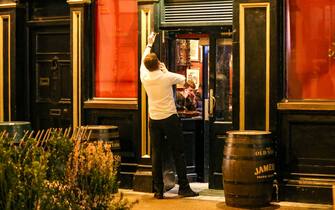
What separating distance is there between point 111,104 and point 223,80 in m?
1.72

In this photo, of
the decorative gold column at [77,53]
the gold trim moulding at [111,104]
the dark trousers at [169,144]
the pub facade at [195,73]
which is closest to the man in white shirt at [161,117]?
the dark trousers at [169,144]

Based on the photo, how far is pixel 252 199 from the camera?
313 inches

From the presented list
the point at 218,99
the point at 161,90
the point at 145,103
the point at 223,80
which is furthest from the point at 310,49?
the point at 145,103

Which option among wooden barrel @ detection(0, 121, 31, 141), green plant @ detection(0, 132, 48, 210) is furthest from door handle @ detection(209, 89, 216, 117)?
green plant @ detection(0, 132, 48, 210)

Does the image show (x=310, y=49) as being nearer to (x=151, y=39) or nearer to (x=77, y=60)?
(x=151, y=39)

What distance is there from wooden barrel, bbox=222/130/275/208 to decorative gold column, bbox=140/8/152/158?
1.67 meters

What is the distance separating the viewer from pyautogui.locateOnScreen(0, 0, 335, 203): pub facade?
8500 millimetres

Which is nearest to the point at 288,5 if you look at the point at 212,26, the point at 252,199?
the point at 212,26

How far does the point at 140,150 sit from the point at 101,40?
1863 millimetres

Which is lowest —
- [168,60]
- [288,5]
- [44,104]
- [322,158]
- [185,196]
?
→ [185,196]

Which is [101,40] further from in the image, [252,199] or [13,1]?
[252,199]

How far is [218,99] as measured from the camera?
9375 mm

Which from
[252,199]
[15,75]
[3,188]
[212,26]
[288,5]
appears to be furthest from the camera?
[15,75]

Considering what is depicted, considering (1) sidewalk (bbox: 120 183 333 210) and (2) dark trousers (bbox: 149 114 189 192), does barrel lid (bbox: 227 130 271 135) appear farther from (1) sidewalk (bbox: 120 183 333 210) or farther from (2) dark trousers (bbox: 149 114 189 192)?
(1) sidewalk (bbox: 120 183 333 210)
